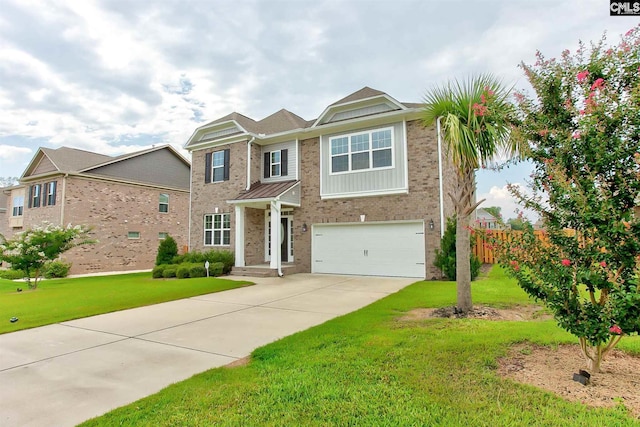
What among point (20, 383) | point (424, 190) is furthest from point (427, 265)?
point (20, 383)

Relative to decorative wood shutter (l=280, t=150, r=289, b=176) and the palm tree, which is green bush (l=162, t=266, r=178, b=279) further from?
the palm tree

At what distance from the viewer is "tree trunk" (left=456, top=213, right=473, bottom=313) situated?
22.4 ft

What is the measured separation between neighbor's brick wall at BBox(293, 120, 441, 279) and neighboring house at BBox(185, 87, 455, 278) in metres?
0.04

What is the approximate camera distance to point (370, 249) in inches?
546

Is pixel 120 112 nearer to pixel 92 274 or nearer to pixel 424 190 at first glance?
pixel 92 274

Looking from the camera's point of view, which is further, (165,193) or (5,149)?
(5,149)

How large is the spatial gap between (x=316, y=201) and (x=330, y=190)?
0.89m

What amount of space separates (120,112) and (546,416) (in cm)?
2407

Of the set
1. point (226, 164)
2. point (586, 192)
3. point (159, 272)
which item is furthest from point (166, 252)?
point (586, 192)

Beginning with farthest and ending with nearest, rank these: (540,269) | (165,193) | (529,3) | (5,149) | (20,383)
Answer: (5,149) → (165,193) → (529,3) → (20,383) → (540,269)

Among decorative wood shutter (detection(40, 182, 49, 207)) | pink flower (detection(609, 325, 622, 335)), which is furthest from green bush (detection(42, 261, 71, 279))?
pink flower (detection(609, 325, 622, 335))

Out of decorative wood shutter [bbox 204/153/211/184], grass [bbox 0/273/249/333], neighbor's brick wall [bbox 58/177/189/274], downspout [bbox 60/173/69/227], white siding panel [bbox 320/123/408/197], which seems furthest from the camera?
neighbor's brick wall [bbox 58/177/189/274]

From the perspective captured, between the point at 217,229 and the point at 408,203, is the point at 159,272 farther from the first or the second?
the point at 408,203

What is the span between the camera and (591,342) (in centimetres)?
321
